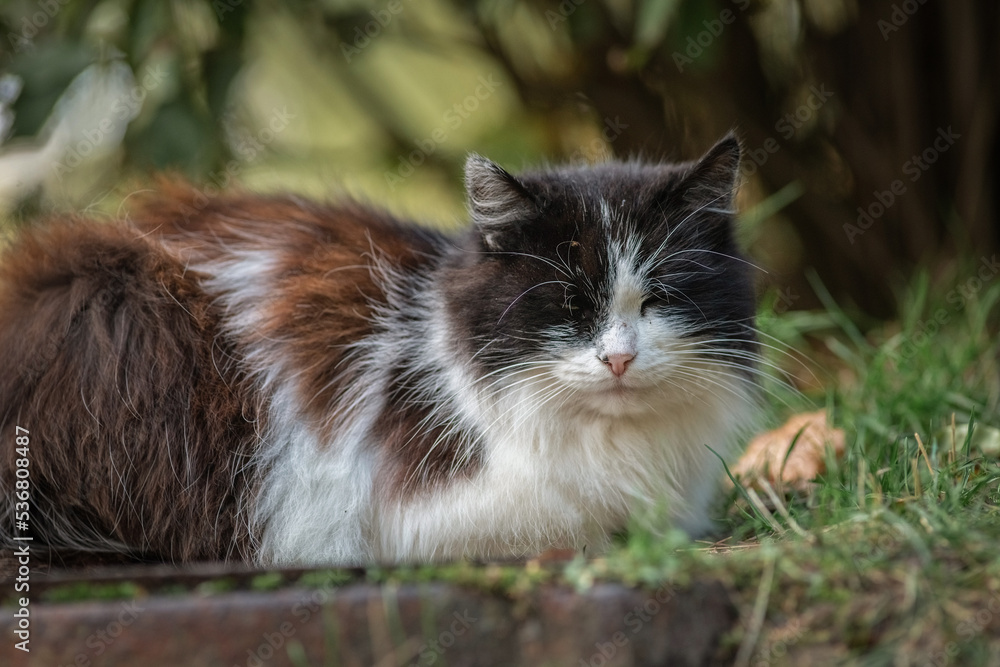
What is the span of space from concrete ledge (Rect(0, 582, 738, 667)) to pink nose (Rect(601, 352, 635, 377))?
2.23 feet

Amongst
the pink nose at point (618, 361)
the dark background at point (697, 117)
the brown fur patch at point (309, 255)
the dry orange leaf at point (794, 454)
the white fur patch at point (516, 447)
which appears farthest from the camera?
the dark background at point (697, 117)

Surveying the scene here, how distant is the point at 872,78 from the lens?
4.80 meters

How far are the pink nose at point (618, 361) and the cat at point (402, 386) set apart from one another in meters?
0.04

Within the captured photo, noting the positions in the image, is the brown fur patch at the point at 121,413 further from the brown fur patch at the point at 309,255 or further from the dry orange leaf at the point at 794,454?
the dry orange leaf at the point at 794,454

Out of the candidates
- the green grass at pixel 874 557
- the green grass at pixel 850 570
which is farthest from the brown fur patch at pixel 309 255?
the green grass at pixel 874 557

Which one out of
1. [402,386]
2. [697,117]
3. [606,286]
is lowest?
[402,386]

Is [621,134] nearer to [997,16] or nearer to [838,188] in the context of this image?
[838,188]

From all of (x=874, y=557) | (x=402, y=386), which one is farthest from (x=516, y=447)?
(x=874, y=557)

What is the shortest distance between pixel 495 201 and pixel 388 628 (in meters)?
1.18

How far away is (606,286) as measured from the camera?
2.36 metres

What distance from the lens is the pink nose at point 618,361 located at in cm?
226

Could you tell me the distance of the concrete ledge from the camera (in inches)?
64.6

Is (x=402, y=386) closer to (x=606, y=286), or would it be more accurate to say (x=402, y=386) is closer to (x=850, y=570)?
(x=606, y=286)

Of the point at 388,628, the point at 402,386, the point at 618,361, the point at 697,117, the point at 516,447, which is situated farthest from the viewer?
the point at 697,117
